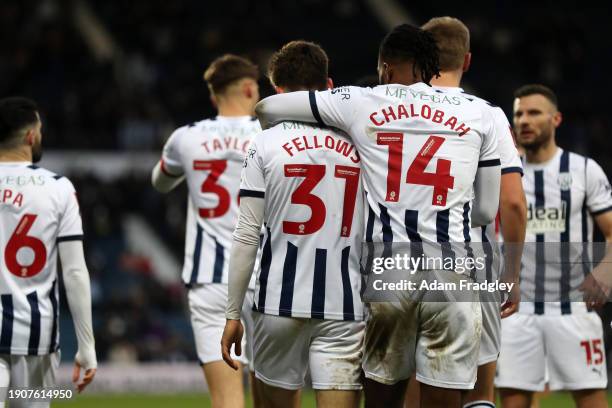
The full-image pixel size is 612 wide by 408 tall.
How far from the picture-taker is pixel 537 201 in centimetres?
744

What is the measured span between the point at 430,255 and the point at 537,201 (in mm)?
2651

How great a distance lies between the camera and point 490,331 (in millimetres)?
5809

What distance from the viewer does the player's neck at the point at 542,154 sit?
297 inches

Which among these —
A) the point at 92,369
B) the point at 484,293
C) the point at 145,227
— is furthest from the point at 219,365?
the point at 145,227

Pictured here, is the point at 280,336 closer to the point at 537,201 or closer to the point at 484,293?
the point at 484,293

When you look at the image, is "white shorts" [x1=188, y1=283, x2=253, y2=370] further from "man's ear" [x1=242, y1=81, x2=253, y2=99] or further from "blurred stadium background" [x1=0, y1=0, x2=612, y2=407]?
"blurred stadium background" [x1=0, y1=0, x2=612, y2=407]

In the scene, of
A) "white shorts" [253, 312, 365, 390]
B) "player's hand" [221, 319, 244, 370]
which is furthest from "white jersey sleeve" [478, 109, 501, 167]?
"player's hand" [221, 319, 244, 370]

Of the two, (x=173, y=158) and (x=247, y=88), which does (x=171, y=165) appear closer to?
(x=173, y=158)

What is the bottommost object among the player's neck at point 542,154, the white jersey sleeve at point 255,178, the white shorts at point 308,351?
the white shorts at point 308,351

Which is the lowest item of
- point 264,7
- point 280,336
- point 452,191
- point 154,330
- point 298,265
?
point 154,330

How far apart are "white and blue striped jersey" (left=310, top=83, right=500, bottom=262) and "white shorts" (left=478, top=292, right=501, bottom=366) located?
64 centimetres

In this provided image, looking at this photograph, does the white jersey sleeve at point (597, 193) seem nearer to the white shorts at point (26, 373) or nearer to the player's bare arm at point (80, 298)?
the player's bare arm at point (80, 298)

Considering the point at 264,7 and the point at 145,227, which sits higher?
the point at 264,7

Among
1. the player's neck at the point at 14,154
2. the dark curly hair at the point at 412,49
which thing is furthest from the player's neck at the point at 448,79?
the player's neck at the point at 14,154
